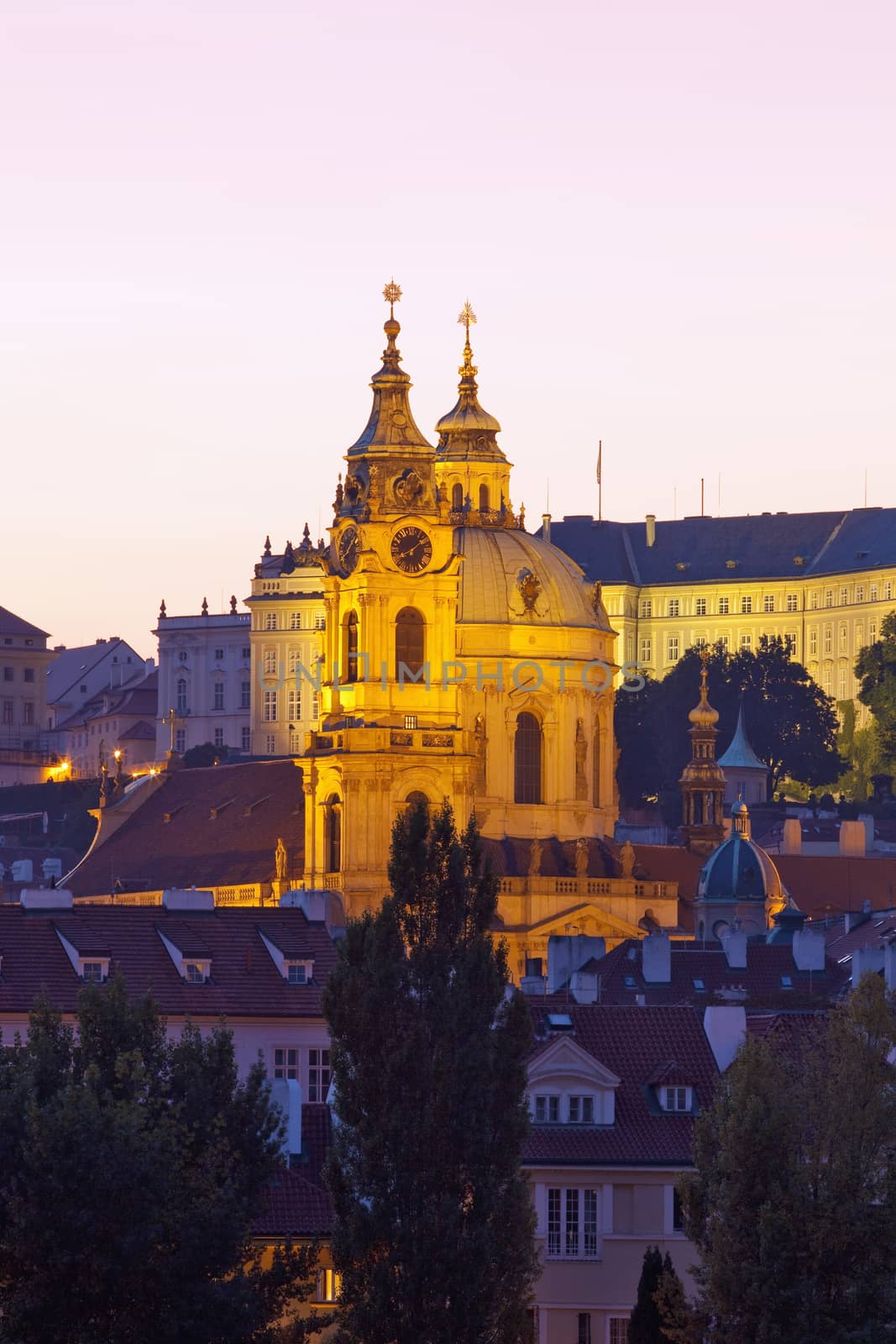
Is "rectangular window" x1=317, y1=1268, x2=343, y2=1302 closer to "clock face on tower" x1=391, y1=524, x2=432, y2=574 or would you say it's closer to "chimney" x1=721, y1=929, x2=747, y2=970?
"chimney" x1=721, y1=929, x2=747, y2=970

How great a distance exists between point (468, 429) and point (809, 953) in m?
47.6

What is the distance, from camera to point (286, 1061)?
319ft

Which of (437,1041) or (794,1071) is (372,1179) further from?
(794,1071)

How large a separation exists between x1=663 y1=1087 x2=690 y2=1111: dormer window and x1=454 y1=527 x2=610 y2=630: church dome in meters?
75.8

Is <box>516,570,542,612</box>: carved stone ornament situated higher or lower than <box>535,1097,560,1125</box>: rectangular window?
higher

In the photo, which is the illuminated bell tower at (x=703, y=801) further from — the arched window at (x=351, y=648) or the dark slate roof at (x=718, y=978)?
the dark slate roof at (x=718, y=978)

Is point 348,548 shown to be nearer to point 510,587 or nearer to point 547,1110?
point 510,587

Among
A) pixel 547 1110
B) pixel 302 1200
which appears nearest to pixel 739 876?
pixel 547 1110

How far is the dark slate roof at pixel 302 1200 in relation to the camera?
3142 inches

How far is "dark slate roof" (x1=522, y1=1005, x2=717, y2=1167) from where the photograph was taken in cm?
8581

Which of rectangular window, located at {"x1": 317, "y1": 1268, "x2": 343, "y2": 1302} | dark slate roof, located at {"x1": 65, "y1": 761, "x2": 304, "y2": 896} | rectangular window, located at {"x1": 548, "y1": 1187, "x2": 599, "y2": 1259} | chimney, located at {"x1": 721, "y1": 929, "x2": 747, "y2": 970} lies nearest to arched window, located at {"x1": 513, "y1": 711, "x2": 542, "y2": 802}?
dark slate roof, located at {"x1": 65, "y1": 761, "x2": 304, "y2": 896}

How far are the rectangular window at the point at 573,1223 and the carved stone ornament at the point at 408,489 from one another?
232ft

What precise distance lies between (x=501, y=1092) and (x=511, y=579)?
279ft

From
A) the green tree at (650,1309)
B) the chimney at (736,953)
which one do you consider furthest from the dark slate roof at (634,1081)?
the chimney at (736,953)
